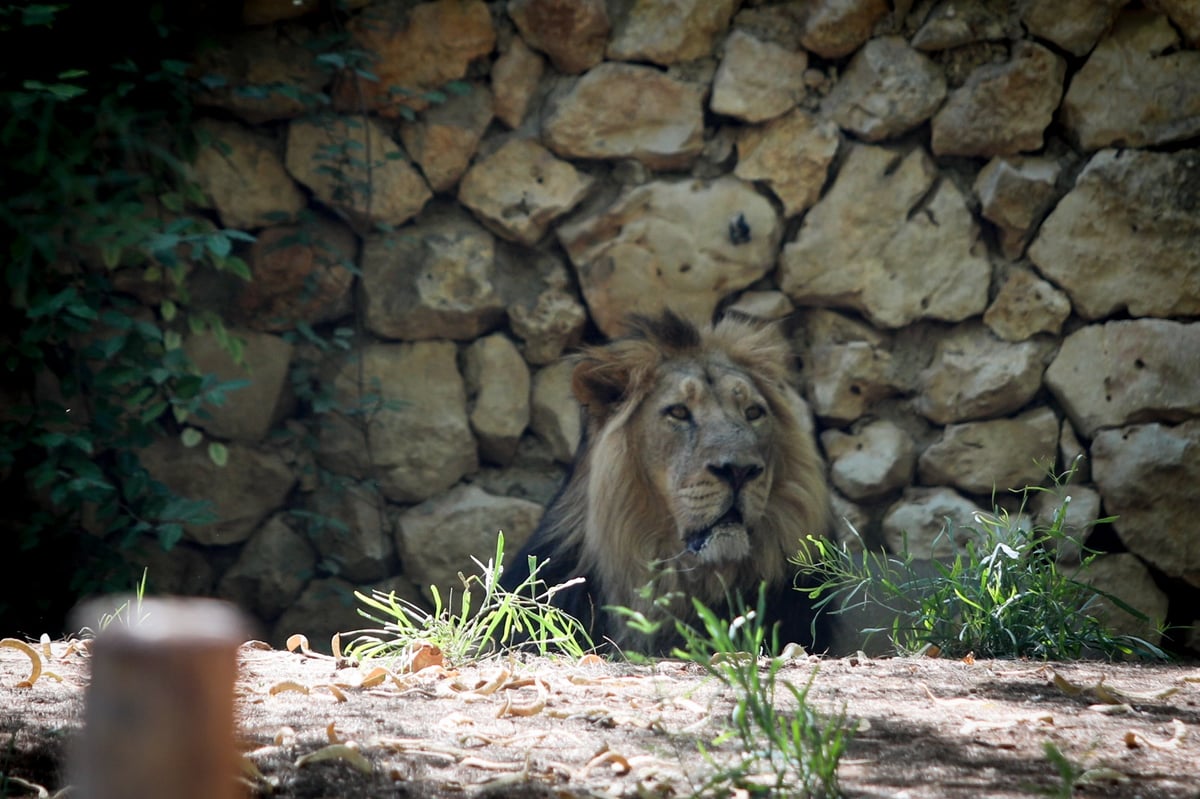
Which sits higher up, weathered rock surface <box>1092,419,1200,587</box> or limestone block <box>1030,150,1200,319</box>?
limestone block <box>1030,150,1200,319</box>

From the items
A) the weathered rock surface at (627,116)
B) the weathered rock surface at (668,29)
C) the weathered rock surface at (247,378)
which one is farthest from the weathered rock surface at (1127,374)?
the weathered rock surface at (247,378)

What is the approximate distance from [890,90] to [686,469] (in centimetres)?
202

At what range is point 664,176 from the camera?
16.1 feet

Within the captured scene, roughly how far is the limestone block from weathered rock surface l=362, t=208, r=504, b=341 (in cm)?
234

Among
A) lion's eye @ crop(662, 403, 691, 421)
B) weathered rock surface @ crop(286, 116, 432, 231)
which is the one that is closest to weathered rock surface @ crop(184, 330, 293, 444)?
weathered rock surface @ crop(286, 116, 432, 231)

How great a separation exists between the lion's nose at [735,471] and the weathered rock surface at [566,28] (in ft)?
6.95

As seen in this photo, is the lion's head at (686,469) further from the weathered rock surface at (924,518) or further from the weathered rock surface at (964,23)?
the weathered rock surface at (964,23)

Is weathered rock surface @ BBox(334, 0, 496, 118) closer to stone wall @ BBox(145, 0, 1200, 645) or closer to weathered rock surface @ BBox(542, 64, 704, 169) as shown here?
stone wall @ BBox(145, 0, 1200, 645)

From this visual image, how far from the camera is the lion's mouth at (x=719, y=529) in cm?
363

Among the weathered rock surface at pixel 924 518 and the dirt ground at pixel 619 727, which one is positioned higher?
the dirt ground at pixel 619 727

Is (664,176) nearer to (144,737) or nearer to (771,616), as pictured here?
(771,616)

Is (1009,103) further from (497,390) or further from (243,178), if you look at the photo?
(243,178)

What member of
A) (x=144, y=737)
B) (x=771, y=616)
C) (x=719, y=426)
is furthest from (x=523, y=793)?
(x=771, y=616)

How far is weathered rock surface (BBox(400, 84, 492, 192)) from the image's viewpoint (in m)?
4.82
